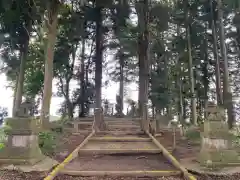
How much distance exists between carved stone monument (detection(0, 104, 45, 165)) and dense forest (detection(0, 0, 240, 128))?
144 inches

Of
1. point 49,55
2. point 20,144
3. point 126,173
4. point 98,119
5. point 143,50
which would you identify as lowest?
point 126,173

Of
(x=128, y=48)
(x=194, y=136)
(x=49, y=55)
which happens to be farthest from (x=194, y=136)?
(x=128, y=48)

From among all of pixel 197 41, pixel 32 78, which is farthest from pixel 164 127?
pixel 32 78

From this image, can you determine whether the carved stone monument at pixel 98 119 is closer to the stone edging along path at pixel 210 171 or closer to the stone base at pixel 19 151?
the stone base at pixel 19 151

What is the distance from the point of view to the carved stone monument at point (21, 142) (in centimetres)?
362

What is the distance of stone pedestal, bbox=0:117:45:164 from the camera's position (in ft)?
11.9

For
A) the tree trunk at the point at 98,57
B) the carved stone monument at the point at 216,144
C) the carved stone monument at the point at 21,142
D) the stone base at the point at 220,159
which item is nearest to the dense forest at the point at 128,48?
the tree trunk at the point at 98,57

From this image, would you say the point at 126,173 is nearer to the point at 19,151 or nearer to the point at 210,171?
the point at 210,171

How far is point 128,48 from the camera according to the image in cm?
1155

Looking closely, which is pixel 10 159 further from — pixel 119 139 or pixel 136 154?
pixel 119 139

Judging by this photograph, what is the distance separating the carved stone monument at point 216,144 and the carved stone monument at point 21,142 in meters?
2.67

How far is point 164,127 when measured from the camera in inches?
374

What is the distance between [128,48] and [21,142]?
28.2 ft

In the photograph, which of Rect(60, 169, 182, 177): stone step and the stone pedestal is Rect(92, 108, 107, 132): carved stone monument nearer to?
the stone pedestal
